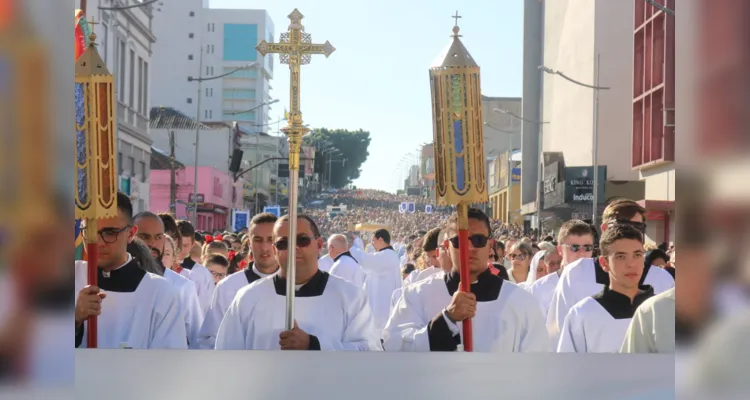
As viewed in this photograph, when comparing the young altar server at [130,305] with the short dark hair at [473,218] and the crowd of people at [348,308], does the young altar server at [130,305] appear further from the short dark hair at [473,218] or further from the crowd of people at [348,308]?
the short dark hair at [473,218]

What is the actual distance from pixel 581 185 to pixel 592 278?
18.0 meters

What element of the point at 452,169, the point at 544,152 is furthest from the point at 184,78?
the point at 544,152

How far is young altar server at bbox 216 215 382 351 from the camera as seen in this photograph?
6.06 m

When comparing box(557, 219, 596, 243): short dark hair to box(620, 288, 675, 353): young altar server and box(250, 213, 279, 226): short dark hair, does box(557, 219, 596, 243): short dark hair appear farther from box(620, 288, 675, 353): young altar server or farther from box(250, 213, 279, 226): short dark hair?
box(620, 288, 675, 353): young altar server

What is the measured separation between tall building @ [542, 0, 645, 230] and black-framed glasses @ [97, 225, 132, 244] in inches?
782

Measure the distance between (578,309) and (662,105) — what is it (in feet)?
60.9

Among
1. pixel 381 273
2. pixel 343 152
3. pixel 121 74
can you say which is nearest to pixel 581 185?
pixel 381 273

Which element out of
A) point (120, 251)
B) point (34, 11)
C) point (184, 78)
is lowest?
point (120, 251)

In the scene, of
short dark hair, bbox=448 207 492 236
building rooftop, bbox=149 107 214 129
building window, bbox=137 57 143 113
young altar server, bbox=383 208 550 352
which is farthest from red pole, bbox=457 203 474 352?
building rooftop, bbox=149 107 214 129

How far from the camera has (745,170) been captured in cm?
383

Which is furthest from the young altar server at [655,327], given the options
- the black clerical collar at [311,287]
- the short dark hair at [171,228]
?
the short dark hair at [171,228]

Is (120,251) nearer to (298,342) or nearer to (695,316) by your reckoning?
(298,342)

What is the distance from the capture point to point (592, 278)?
7.44 m

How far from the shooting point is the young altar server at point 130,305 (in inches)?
233
